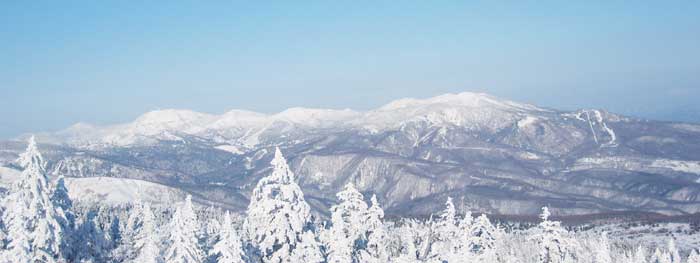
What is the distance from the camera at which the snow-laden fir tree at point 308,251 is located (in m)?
44.3

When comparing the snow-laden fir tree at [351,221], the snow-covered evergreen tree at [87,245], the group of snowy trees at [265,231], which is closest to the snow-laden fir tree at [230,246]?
the group of snowy trees at [265,231]

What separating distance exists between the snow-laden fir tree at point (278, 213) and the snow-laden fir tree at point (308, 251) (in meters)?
0.79

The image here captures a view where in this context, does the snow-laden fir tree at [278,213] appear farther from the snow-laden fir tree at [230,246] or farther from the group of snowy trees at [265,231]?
the snow-laden fir tree at [230,246]

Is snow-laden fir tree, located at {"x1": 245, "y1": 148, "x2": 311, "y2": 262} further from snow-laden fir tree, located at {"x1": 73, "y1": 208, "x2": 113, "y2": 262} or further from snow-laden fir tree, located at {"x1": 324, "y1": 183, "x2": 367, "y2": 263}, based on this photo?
snow-laden fir tree, located at {"x1": 73, "y1": 208, "x2": 113, "y2": 262}

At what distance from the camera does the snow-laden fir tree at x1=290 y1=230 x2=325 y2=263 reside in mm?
44312

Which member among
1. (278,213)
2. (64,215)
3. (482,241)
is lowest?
(482,241)

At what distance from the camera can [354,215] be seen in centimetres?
4772

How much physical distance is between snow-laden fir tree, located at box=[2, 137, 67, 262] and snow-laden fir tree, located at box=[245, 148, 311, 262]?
14.0 metres

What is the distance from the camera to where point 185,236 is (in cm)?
4519

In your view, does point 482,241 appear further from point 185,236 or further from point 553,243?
point 185,236

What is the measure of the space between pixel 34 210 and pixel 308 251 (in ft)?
63.0

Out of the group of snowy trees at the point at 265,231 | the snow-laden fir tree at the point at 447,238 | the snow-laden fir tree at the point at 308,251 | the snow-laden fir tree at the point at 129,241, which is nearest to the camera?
the group of snowy trees at the point at 265,231

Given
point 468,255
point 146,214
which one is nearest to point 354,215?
point 468,255

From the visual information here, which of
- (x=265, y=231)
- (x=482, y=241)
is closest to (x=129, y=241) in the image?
(x=265, y=231)
